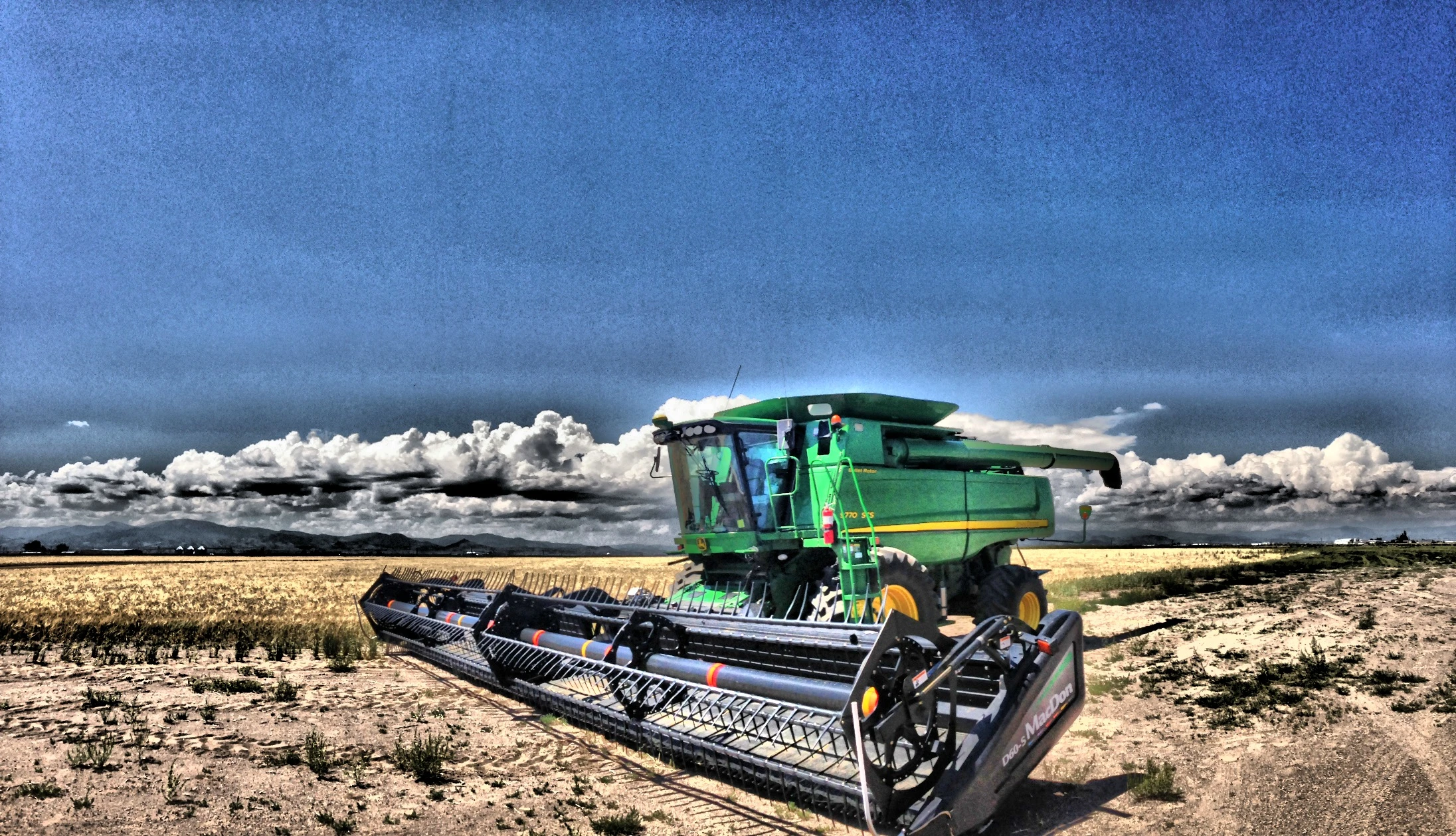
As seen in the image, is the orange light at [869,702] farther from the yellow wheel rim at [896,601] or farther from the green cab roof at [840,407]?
the green cab roof at [840,407]

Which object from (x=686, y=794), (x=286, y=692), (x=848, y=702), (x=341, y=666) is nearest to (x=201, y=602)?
(x=341, y=666)

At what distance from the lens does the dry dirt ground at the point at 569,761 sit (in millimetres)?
5031

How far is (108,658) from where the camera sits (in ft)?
36.0

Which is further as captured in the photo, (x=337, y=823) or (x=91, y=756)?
(x=91, y=756)

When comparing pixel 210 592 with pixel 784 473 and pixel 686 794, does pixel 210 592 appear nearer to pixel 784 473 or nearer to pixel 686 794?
pixel 784 473

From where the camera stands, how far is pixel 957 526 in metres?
11.6

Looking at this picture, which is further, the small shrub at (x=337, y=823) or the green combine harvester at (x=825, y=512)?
the green combine harvester at (x=825, y=512)

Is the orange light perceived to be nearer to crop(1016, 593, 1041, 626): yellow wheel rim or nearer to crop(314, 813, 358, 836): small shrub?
crop(314, 813, 358, 836): small shrub

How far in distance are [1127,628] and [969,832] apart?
10.9 m

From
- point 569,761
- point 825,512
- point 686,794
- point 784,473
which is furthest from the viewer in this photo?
point 784,473

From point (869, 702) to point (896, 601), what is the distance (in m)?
4.86

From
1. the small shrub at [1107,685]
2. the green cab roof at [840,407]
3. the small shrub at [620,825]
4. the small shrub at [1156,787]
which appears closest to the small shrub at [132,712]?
the small shrub at [620,825]

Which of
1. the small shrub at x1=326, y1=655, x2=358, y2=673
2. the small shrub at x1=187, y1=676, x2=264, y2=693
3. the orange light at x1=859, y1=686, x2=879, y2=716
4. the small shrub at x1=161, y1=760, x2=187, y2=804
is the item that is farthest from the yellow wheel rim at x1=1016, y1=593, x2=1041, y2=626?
the small shrub at x1=161, y1=760, x2=187, y2=804

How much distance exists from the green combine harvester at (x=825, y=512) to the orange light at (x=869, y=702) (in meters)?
3.87
